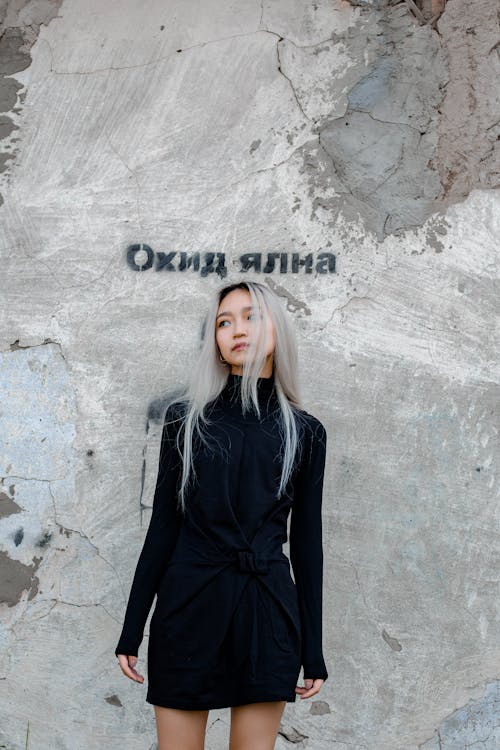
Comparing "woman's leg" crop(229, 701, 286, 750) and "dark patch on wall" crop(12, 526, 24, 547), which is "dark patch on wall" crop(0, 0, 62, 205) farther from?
"woman's leg" crop(229, 701, 286, 750)

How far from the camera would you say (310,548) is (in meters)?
2.23

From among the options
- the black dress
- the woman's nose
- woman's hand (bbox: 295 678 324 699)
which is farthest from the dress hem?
the woman's nose

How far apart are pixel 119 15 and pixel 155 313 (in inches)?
46.9

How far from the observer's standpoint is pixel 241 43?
3.32 meters

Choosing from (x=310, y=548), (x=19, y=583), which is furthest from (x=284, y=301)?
(x=19, y=583)

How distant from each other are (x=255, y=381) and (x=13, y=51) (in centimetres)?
198

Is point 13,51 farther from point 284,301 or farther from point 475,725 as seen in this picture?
point 475,725

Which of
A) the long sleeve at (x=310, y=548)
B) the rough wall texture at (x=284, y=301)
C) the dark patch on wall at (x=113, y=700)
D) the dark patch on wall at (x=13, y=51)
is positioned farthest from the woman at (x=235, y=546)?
the dark patch on wall at (x=13, y=51)

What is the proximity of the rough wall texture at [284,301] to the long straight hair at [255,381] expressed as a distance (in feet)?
2.78

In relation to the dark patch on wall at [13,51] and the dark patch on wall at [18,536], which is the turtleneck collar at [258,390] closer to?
the dark patch on wall at [18,536]

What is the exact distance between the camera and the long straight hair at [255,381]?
7.32ft

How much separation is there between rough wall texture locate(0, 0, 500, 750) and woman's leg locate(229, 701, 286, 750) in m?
1.07

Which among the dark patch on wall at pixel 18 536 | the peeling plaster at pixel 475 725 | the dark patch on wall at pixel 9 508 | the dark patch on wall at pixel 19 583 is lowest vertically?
the peeling plaster at pixel 475 725

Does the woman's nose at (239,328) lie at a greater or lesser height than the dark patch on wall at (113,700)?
greater
